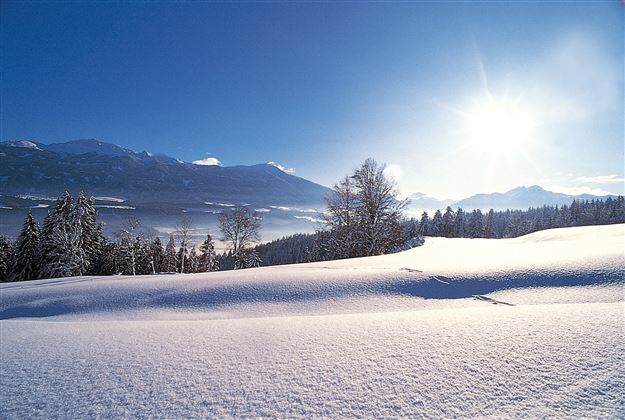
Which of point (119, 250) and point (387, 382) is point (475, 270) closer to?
point (387, 382)

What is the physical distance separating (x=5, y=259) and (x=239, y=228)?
30861 millimetres

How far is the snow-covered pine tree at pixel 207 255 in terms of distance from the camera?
47219 mm

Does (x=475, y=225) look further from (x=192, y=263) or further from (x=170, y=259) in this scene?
(x=170, y=259)

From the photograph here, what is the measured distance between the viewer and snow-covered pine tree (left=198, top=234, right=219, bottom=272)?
47219mm

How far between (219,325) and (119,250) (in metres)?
41.1

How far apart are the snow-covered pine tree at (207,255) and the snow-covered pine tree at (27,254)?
20.6 metres

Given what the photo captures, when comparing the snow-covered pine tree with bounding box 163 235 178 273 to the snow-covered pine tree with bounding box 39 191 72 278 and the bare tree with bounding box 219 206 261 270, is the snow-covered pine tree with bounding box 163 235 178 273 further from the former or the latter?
the bare tree with bounding box 219 206 261 270

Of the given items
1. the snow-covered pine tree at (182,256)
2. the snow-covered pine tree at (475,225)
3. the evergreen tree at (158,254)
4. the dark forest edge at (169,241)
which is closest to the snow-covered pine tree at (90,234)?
the dark forest edge at (169,241)

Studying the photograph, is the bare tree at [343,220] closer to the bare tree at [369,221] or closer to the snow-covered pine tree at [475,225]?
the bare tree at [369,221]

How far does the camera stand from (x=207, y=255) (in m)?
48.5

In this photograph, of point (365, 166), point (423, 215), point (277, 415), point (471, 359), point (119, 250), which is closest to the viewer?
point (277, 415)

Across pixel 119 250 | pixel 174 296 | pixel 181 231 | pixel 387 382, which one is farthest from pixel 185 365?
pixel 119 250

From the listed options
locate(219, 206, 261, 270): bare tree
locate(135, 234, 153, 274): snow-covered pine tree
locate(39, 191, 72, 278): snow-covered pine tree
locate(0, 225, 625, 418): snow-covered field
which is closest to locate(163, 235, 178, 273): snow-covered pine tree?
locate(135, 234, 153, 274): snow-covered pine tree

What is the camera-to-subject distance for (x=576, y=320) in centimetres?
210
